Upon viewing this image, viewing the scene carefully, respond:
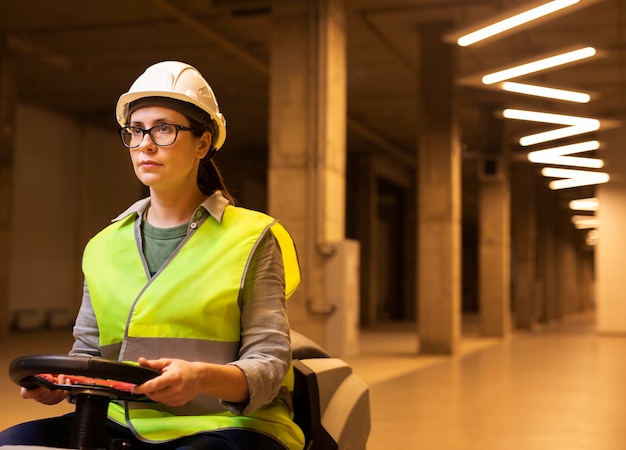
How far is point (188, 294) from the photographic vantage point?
213cm

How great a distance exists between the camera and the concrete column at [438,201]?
14711 millimetres

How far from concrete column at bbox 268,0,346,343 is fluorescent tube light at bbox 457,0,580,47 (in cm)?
169

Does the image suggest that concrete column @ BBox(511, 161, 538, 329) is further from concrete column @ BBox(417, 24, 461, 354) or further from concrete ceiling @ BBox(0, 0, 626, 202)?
concrete column @ BBox(417, 24, 461, 354)

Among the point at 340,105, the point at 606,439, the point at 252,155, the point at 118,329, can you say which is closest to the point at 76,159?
the point at 252,155

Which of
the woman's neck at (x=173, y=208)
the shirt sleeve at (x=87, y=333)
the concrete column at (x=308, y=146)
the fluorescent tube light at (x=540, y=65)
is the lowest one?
the shirt sleeve at (x=87, y=333)

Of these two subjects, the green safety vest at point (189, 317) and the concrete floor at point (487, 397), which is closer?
the green safety vest at point (189, 317)

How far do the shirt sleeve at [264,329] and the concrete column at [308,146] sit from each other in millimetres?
8094

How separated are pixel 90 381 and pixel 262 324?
0.45 meters

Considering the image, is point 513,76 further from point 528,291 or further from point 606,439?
point 528,291

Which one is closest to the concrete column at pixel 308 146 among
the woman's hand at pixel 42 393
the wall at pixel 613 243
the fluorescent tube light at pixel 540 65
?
the fluorescent tube light at pixel 540 65

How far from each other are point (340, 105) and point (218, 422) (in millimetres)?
9092

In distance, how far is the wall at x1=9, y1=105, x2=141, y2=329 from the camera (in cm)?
2022

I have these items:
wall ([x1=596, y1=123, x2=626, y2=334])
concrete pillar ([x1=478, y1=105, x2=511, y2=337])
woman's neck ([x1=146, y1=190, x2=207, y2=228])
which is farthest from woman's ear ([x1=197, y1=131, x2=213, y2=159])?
wall ([x1=596, y1=123, x2=626, y2=334])

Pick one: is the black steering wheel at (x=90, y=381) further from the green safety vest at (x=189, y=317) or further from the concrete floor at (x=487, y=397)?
the concrete floor at (x=487, y=397)
